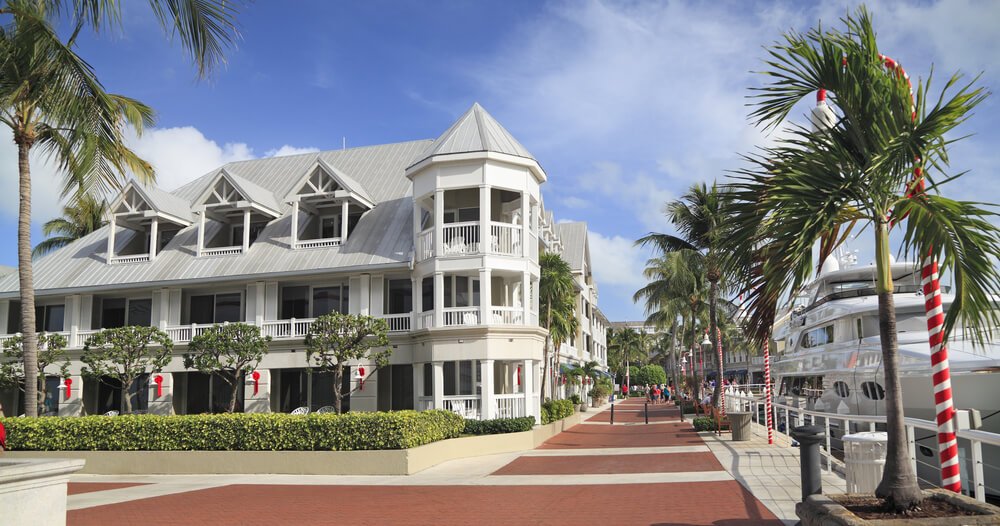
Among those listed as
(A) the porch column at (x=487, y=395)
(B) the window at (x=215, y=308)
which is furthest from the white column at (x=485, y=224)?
(B) the window at (x=215, y=308)

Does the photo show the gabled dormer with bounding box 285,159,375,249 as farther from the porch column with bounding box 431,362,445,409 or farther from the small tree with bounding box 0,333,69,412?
the small tree with bounding box 0,333,69,412

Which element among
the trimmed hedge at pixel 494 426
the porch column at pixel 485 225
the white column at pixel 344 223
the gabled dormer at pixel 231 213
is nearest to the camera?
the trimmed hedge at pixel 494 426

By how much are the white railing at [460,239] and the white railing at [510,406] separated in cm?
487

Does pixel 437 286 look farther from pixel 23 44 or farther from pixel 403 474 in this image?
pixel 23 44

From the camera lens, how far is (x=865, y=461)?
8898mm

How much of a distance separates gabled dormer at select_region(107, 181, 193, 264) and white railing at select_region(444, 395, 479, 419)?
13664 millimetres

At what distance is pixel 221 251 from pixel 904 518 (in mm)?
26044

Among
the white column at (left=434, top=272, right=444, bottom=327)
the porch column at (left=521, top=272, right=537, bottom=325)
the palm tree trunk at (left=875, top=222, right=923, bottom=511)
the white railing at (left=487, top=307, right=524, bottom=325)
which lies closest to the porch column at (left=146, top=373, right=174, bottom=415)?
the white column at (left=434, top=272, right=444, bottom=327)

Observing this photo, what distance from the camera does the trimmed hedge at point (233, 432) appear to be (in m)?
17.1

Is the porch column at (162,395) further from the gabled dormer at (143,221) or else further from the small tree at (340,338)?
the small tree at (340,338)

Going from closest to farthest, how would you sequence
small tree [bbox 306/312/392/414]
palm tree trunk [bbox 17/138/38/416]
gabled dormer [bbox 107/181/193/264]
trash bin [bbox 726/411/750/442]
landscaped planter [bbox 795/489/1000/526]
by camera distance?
landscaped planter [bbox 795/489/1000/526] < palm tree trunk [bbox 17/138/38/416] < trash bin [bbox 726/411/750/442] < small tree [bbox 306/312/392/414] < gabled dormer [bbox 107/181/193/264]

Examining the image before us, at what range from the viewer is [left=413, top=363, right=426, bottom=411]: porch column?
81.3 ft

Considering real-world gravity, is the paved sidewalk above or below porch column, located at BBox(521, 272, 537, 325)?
below

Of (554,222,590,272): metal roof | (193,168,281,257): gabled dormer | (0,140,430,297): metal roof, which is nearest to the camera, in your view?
(0,140,430,297): metal roof
